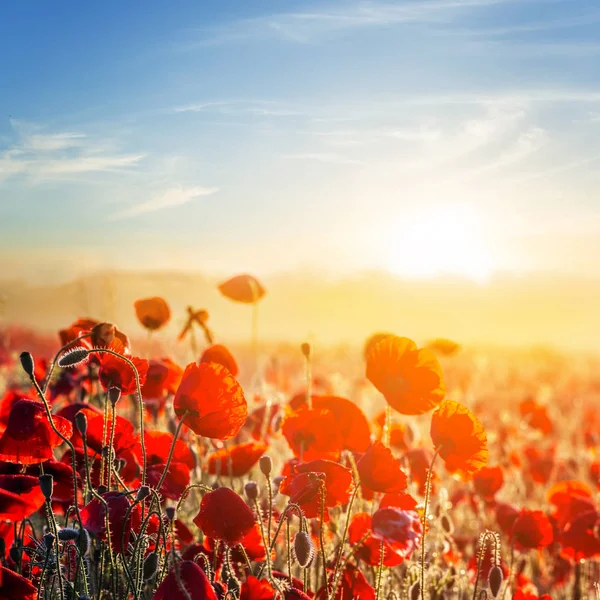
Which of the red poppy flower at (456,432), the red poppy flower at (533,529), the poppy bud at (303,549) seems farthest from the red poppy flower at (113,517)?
the red poppy flower at (533,529)

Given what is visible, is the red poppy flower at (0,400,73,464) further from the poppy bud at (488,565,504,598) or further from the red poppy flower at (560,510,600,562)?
the red poppy flower at (560,510,600,562)

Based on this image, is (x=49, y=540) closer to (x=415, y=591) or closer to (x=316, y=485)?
(x=316, y=485)

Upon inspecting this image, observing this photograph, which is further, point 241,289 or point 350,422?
point 241,289

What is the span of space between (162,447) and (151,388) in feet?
1.11

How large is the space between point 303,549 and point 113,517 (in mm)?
407

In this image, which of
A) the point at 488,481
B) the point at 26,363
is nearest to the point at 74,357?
the point at 26,363

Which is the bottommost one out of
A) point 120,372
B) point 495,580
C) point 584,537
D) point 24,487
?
point 584,537

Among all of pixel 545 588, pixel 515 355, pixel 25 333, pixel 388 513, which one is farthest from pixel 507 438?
pixel 515 355

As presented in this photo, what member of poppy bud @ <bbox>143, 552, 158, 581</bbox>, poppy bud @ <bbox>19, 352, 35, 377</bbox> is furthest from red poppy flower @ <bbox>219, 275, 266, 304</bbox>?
poppy bud @ <bbox>143, 552, 158, 581</bbox>

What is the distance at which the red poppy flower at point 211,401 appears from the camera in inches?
66.8

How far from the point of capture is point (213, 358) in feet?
7.35

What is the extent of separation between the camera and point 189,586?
4.58 ft

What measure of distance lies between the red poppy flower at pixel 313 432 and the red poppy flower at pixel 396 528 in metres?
0.42

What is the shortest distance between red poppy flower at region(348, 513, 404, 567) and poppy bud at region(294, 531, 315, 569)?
0.31 m
